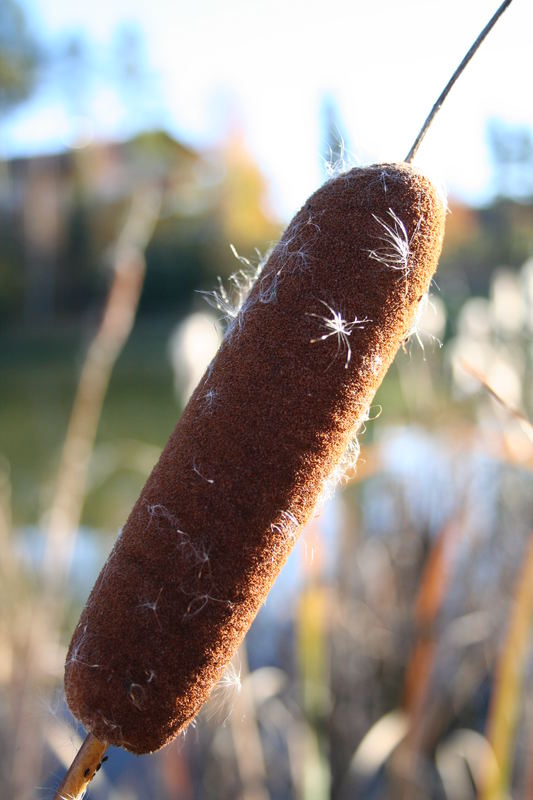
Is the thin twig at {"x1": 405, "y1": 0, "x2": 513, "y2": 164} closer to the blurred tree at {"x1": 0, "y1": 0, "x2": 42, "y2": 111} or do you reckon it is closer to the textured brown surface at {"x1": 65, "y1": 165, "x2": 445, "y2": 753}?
the textured brown surface at {"x1": 65, "y1": 165, "x2": 445, "y2": 753}

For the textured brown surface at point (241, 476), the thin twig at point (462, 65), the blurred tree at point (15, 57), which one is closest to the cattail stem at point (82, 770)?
the textured brown surface at point (241, 476)

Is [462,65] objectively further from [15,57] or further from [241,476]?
[15,57]

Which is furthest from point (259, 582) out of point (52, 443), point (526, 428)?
point (52, 443)

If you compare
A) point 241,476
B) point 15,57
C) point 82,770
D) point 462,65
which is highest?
point 462,65

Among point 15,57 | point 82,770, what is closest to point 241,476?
point 82,770

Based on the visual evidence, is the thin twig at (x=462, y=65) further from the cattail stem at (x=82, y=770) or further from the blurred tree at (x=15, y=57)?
the blurred tree at (x=15, y=57)

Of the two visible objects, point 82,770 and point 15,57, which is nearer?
point 82,770
